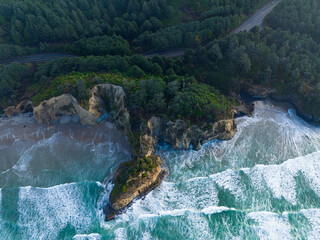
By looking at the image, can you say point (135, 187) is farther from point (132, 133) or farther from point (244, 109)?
point (244, 109)

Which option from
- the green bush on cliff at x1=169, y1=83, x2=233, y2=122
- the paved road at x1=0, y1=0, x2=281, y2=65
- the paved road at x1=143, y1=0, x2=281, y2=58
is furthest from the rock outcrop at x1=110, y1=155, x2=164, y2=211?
the paved road at x1=0, y1=0, x2=281, y2=65

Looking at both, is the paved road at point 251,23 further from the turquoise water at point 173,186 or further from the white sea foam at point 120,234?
the white sea foam at point 120,234

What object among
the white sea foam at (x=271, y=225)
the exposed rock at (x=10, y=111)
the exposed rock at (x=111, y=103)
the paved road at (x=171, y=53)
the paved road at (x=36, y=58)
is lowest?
the white sea foam at (x=271, y=225)

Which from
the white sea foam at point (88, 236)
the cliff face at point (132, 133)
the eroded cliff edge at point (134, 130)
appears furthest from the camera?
the eroded cliff edge at point (134, 130)

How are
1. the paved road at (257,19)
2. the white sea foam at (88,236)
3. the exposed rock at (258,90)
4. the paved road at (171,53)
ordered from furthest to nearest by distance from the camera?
the paved road at (257,19) < the paved road at (171,53) < the exposed rock at (258,90) < the white sea foam at (88,236)

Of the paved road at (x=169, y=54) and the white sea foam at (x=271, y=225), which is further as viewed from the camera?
the paved road at (x=169, y=54)

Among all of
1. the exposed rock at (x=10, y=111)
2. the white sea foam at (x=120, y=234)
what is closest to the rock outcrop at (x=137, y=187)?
the white sea foam at (x=120, y=234)

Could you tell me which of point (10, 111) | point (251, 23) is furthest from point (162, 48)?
point (10, 111)
